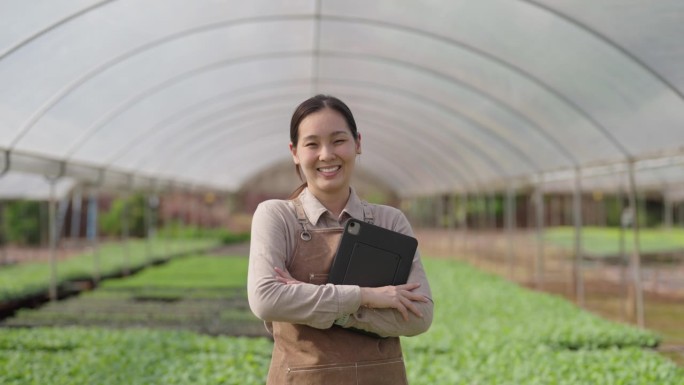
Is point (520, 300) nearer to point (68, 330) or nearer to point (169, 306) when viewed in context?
point (169, 306)

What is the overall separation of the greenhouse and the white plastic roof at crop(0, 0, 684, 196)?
0.04 m

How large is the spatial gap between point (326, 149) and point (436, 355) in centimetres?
517

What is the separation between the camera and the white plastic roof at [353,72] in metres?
7.43

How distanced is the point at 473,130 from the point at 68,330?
9690mm

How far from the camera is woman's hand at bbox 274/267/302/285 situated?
2.14 m

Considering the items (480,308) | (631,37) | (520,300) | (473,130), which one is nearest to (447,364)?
(631,37)

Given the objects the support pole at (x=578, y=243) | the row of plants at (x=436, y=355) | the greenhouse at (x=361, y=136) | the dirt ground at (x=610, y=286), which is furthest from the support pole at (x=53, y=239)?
the dirt ground at (x=610, y=286)

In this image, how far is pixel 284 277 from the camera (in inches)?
85.5

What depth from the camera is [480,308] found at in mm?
10555

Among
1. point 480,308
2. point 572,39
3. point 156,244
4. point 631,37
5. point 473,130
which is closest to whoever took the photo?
point 631,37

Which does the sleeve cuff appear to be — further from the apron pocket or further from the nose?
the nose

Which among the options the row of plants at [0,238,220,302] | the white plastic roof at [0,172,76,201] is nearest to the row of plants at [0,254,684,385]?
the row of plants at [0,238,220,302]

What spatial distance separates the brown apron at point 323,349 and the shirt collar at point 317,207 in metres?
0.02

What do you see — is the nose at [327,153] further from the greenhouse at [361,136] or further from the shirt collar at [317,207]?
the greenhouse at [361,136]
